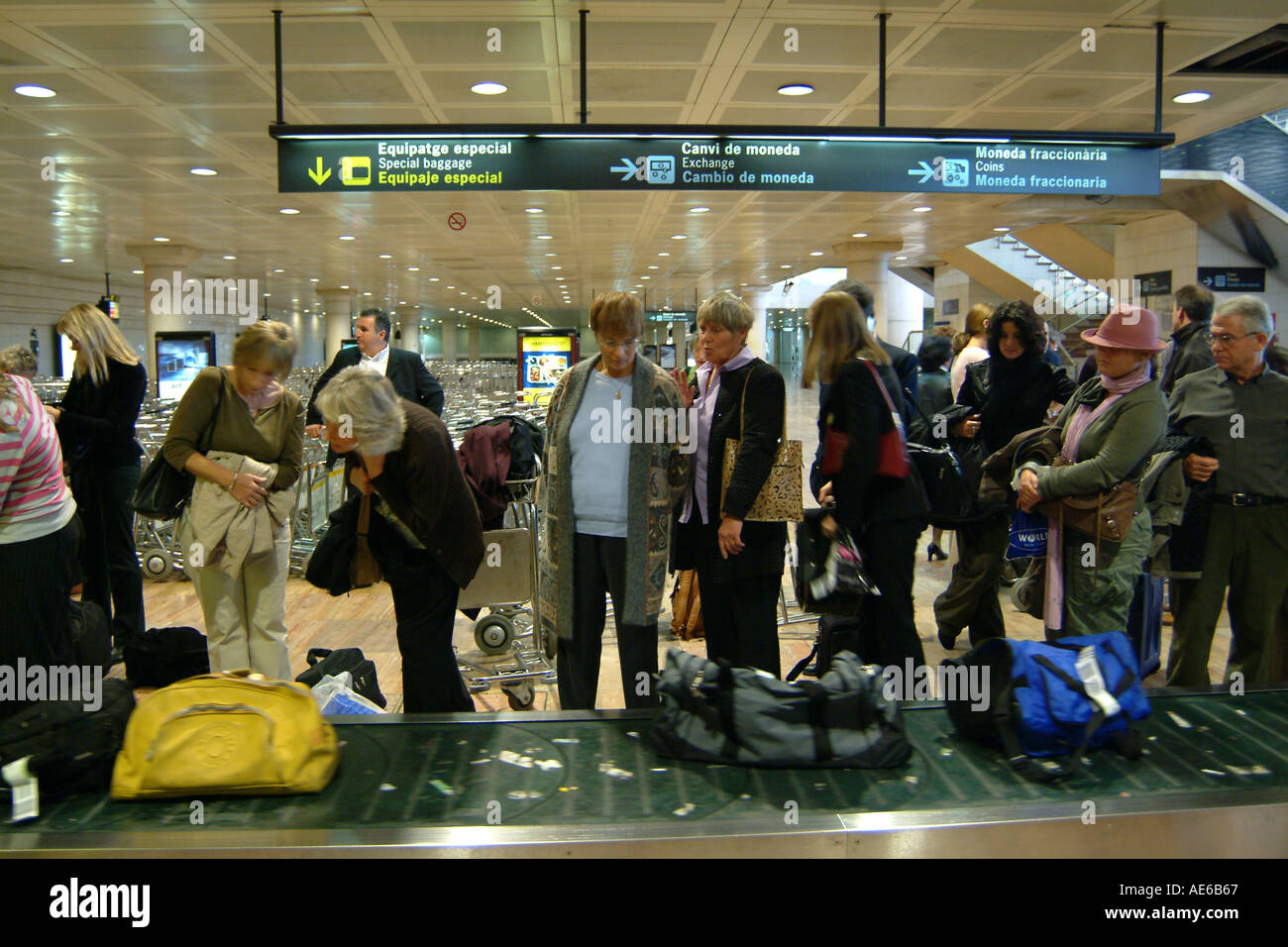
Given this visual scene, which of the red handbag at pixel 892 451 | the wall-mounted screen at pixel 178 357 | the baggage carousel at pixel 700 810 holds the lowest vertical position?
the baggage carousel at pixel 700 810

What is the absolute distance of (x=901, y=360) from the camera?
15.1 feet

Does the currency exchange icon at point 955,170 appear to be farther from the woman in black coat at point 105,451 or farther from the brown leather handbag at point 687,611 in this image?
the woman in black coat at point 105,451

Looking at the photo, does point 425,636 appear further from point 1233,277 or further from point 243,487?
point 1233,277

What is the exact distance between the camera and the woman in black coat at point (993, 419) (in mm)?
4672

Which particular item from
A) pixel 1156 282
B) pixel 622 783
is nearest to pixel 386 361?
pixel 622 783

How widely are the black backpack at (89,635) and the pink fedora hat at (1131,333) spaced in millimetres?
4304

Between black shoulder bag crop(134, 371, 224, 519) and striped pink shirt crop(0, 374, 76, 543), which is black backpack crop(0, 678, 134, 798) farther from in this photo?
black shoulder bag crop(134, 371, 224, 519)

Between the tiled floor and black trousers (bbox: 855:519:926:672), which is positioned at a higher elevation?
black trousers (bbox: 855:519:926:672)

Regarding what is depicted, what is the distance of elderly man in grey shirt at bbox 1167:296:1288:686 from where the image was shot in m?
3.84

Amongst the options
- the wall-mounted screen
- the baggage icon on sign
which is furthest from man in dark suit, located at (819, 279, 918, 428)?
the wall-mounted screen

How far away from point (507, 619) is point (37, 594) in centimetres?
201

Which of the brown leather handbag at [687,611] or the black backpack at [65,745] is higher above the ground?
the black backpack at [65,745]

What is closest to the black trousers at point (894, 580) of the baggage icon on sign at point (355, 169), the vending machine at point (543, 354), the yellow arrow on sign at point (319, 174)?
the baggage icon on sign at point (355, 169)

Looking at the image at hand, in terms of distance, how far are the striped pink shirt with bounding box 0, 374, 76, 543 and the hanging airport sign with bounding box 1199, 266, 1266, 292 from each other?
46.7 feet
